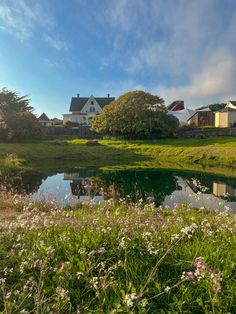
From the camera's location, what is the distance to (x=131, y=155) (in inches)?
1593

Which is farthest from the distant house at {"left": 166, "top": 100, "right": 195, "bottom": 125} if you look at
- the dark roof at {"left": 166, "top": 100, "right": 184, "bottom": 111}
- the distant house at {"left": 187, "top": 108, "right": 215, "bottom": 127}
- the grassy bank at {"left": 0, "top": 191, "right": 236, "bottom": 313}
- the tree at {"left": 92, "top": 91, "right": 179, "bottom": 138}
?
the grassy bank at {"left": 0, "top": 191, "right": 236, "bottom": 313}

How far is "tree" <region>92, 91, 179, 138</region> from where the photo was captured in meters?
49.1

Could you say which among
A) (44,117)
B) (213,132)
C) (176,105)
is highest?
(176,105)

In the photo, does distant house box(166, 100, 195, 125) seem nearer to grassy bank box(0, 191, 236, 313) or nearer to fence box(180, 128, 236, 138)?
fence box(180, 128, 236, 138)

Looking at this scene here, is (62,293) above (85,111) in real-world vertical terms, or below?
below

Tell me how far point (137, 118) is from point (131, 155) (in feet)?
34.6

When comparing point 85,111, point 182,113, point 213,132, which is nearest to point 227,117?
point 213,132

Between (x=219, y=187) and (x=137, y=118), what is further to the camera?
(x=137, y=118)

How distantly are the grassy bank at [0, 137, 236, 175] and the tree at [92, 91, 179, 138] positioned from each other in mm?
4102

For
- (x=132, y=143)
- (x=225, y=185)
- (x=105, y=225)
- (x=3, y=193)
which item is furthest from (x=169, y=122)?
(x=105, y=225)

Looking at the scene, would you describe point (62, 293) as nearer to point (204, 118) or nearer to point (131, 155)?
point (131, 155)

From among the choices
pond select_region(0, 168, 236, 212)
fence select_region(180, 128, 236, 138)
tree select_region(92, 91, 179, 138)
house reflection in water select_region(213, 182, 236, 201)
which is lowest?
house reflection in water select_region(213, 182, 236, 201)

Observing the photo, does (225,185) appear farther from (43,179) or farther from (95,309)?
(95,309)

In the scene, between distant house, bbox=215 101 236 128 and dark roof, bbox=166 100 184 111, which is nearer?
distant house, bbox=215 101 236 128
